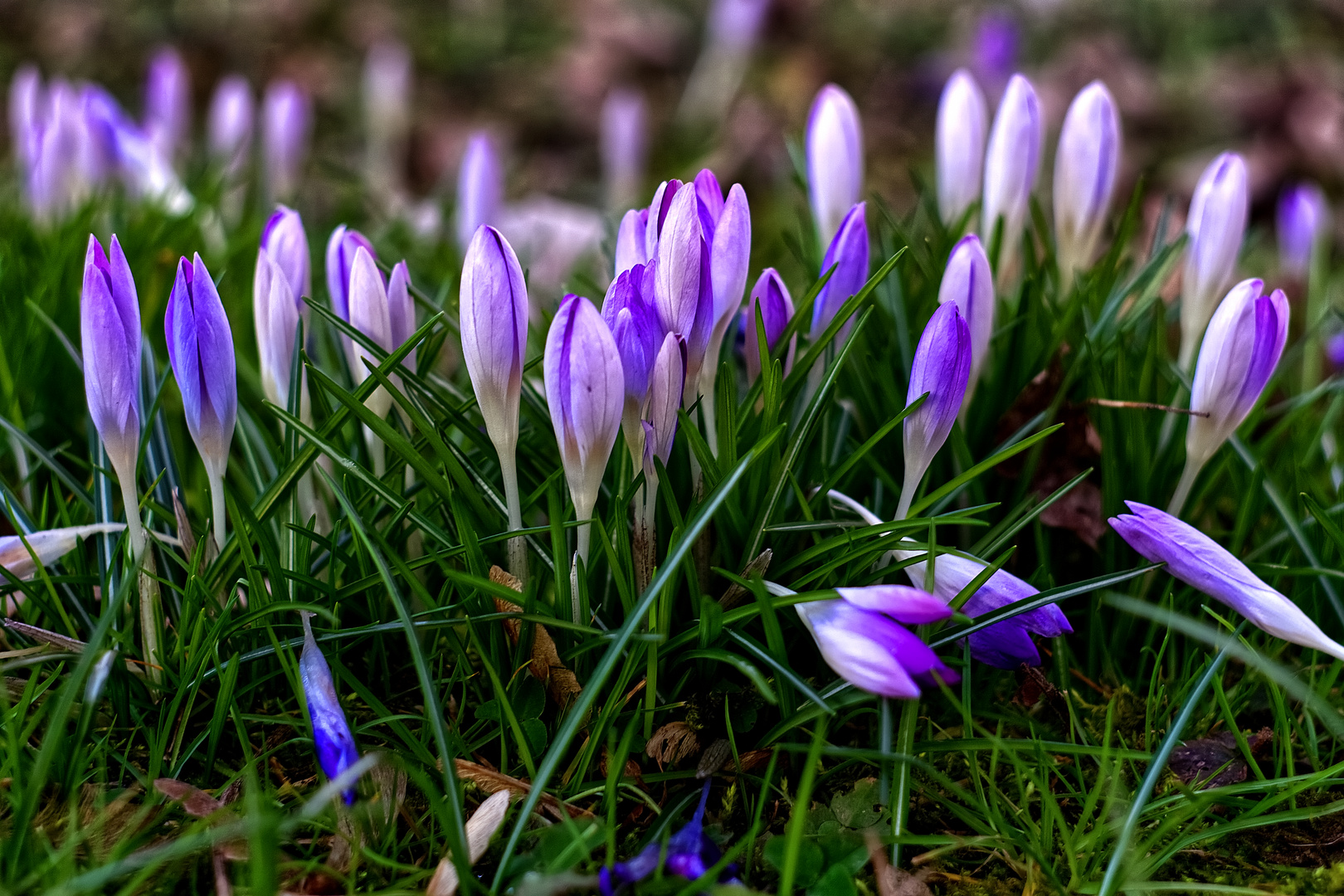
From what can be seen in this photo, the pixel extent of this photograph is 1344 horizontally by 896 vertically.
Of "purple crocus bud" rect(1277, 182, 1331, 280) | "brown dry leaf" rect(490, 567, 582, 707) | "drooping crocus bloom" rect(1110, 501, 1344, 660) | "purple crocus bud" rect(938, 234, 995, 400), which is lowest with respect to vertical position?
"brown dry leaf" rect(490, 567, 582, 707)

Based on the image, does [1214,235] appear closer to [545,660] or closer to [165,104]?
[545,660]

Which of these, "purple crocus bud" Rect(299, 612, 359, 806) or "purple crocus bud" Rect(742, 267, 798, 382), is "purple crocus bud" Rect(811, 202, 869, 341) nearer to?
"purple crocus bud" Rect(742, 267, 798, 382)

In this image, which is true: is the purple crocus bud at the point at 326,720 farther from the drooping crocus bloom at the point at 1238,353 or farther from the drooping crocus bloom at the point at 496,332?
the drooping crocus bloom at the point at 1238,353

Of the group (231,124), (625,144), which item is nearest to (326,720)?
(231,124)

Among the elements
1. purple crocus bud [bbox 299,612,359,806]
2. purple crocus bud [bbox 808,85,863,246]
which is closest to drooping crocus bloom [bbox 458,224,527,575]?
purple crocus bud [bbox 299,612,359,806]

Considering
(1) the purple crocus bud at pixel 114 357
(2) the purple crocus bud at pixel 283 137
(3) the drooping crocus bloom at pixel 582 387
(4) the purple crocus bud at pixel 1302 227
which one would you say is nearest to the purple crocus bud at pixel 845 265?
(3) the drooping crocus bloom at pixel 582 387

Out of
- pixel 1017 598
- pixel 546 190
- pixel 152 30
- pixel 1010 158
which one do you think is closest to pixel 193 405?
pixel 1017 598

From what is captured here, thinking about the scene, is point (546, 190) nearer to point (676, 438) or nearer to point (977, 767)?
point (676, 438)
